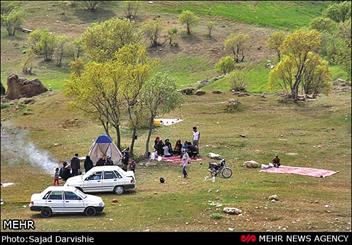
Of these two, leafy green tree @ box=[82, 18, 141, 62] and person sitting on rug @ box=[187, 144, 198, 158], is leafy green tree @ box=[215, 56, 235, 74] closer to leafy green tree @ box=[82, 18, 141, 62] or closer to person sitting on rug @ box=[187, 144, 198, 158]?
leafy green tree @ box=[82, 18, 141, 62]

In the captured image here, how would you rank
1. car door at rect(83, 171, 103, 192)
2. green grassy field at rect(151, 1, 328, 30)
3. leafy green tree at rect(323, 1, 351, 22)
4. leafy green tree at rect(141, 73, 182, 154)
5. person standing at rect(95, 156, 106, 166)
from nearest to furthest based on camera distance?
car door at rect(83, 171, 103, 192), person standing at rect(95, 156, 106, 166), leafy green tree at rect(141, 73, 182, 154), leafy green tree at rect(323, 1, 351, 22), green grassy field at rect(151, 1, 328, 30)

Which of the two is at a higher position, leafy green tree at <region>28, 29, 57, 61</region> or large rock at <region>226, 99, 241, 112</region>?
large rock at <region>226, 99, 241, 112</region>

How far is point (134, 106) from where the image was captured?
45.7 metres

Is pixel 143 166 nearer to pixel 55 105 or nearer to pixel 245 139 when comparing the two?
pixel 245 139

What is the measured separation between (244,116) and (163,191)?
88.8 feet

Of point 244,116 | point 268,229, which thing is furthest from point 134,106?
point 268,229

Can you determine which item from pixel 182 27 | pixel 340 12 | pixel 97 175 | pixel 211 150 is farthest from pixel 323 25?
pixel 97 175

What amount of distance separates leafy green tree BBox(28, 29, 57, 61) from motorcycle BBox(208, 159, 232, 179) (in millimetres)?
64980

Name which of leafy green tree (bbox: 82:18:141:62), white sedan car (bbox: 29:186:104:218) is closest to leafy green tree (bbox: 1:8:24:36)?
leafy green tree (bbox: 82:18:141:62)

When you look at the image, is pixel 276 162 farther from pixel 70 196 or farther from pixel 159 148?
pixel 70 196

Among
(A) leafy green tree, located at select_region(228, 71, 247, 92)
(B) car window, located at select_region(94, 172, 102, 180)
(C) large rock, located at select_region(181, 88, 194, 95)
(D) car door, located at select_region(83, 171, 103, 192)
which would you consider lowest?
(C) large rock, located at select_region(181, 88, 194, 95)

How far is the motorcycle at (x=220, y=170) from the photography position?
3628cm

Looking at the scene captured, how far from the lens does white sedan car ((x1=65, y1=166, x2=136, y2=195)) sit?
3347cm

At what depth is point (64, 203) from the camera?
28.8 m
